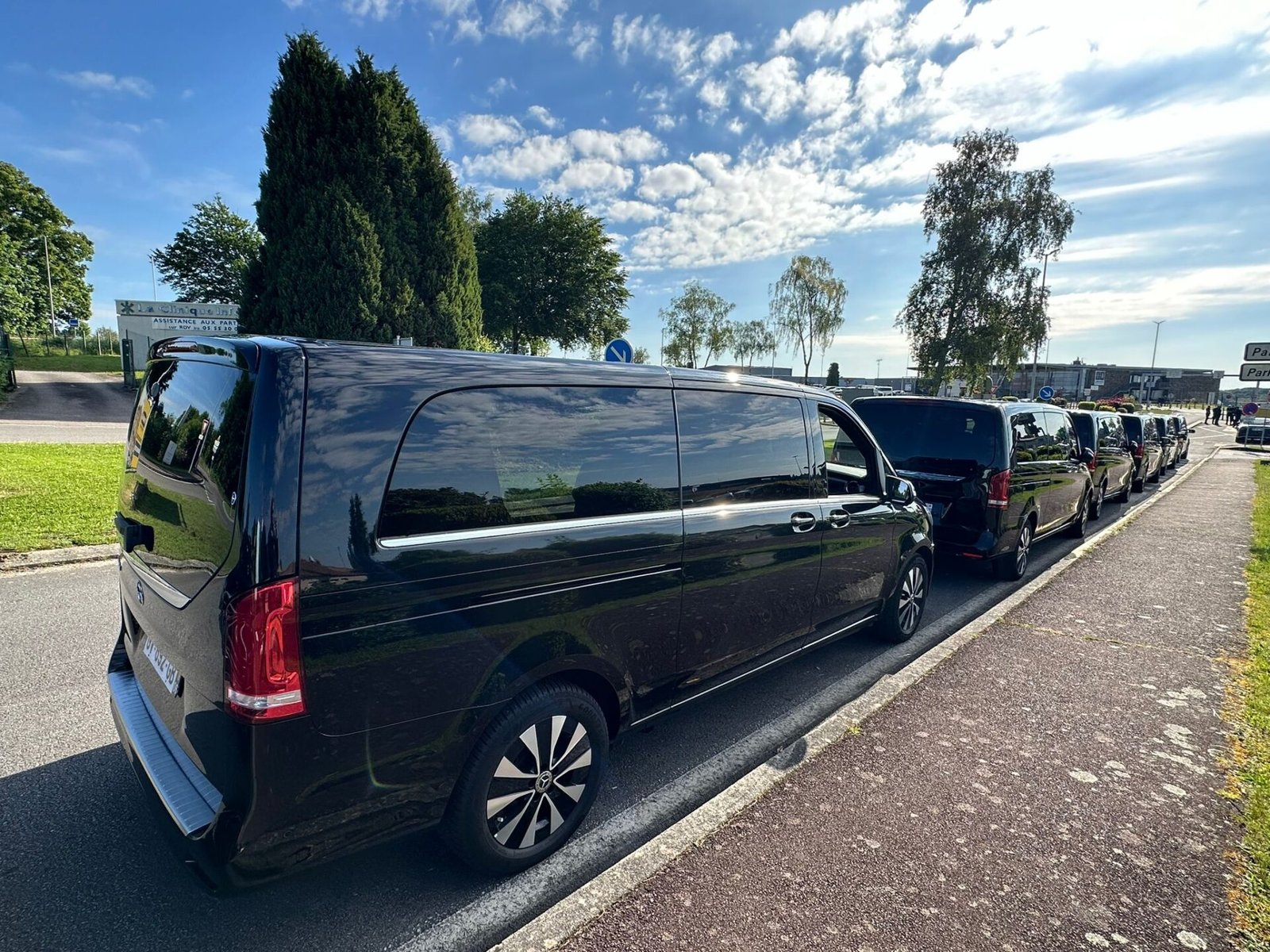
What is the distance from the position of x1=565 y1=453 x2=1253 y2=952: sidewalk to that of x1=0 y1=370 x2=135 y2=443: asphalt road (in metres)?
12.6

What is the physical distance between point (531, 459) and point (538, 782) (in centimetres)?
122

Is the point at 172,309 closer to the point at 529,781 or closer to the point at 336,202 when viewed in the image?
the point at 336,202

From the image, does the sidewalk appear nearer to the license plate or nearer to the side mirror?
the side mirror

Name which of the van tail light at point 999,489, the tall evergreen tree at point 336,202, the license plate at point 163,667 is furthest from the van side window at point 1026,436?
the tall evergreen tree at point 336,202

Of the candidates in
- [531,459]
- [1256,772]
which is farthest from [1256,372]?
[531,459]

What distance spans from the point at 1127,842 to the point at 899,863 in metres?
1.04

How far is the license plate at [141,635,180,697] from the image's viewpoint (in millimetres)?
2074

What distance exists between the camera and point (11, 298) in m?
23.3

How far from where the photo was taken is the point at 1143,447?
14625 mm

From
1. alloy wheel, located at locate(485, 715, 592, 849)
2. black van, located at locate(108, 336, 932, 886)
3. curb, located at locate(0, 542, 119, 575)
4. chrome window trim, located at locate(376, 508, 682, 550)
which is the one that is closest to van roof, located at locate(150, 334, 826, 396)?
black van, located at locate(108, 336, 932, 886)

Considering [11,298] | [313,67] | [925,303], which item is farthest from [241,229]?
[925,303]

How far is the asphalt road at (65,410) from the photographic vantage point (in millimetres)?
15203

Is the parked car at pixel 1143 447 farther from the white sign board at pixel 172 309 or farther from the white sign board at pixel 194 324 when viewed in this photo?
the white sign board at pixel 172 309

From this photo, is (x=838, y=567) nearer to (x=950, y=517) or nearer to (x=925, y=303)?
(x=950, y=517)
